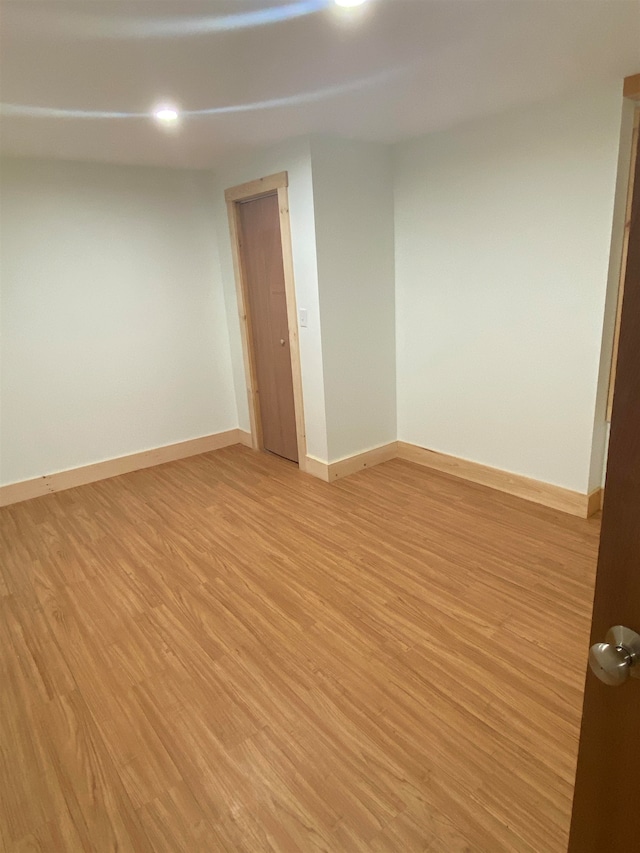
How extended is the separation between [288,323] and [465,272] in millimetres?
1313

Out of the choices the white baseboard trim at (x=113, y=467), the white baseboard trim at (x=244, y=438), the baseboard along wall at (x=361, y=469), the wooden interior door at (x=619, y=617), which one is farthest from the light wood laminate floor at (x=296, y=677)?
the white baseboard trim at (x=244, y=438)

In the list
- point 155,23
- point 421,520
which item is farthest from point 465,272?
point 155,23

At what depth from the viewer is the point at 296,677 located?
1.98m

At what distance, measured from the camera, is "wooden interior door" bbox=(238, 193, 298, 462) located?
12.4 feet

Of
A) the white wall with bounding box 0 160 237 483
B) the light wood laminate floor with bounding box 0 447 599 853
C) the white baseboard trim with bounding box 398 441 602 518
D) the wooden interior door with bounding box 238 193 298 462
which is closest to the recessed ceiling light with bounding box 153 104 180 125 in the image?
the wooden interior door with bounding box 238 193 298 462

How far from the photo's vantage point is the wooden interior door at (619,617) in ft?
2.15

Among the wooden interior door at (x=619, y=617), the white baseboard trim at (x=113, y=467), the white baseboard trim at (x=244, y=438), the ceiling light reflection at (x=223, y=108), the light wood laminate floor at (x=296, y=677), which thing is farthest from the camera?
the white baseboard trim at (x=244, y=438)

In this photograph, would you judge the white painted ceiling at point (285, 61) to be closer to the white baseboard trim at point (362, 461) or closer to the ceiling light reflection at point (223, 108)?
the ceiling light reflection at point (223, 108)

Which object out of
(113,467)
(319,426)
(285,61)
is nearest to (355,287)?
(319,426)

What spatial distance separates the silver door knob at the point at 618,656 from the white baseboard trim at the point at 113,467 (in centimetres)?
396

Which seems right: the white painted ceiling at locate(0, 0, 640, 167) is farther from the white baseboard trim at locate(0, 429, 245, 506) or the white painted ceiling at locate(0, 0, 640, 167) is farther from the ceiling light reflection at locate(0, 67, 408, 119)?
the white baseboard trim at locate(0, 429, 245, 506)

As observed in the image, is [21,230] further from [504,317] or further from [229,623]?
[504,317]

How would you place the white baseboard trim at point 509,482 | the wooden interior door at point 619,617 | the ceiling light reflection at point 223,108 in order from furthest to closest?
1. the white baseboard trim at point 509,482
2. the ceiling light reflection at point 223,108
3. the wooden interior door at point 619,617

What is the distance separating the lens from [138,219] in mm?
3902
